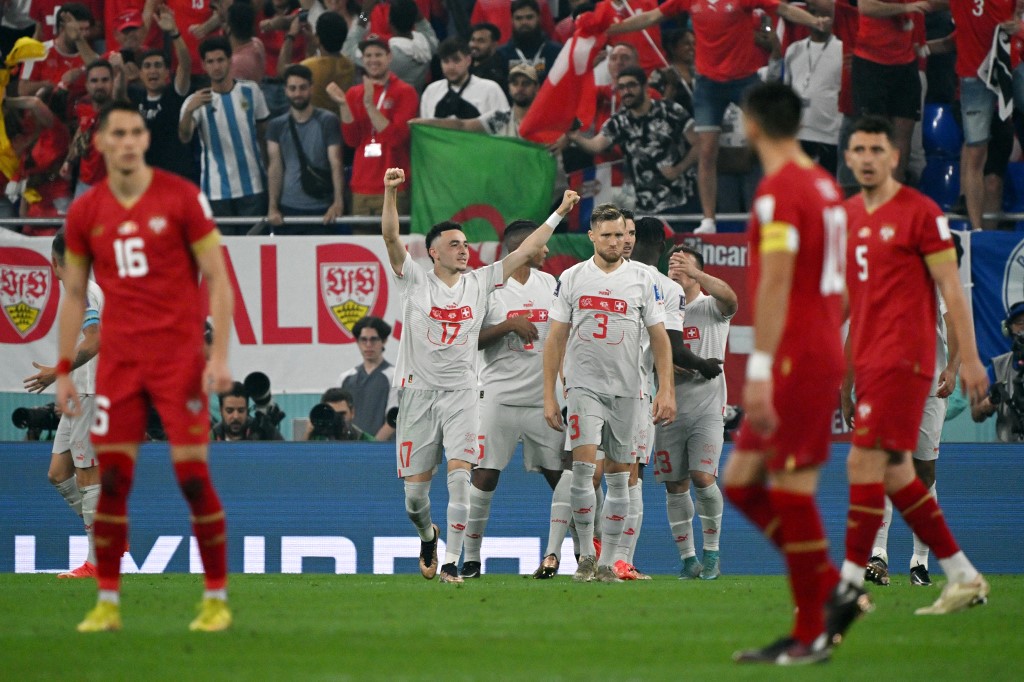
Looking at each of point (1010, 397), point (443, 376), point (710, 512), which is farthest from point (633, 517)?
point (1010, 397)

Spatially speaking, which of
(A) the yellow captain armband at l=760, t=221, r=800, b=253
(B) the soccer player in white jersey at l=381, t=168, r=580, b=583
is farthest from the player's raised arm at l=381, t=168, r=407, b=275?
(A) the yellow captain armband at l=760, t=221, r=800, b=253

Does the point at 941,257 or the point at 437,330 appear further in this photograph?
the point at 437,330

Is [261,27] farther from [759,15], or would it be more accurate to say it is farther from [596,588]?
[596,588]

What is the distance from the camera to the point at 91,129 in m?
15.3

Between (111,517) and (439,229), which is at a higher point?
(439,229)

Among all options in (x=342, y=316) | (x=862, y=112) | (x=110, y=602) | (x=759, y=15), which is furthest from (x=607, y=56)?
(x=110, y=602)

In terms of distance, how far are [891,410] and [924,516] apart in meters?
0.74

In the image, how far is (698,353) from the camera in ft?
36.8

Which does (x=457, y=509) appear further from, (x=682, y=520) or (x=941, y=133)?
(x=941, y=133)

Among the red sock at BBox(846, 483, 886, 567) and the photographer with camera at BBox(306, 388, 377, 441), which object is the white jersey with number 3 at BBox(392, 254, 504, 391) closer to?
the photographer with camera at BBox(306, 388, 377, 441)

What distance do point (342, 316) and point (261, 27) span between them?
4.43 meters

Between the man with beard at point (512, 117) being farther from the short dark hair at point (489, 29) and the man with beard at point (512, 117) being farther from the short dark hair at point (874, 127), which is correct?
the short dark hair at point (874, 127)

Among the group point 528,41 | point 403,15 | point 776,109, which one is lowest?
point 776,109

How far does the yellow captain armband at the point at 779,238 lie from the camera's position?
5254 millimetres
